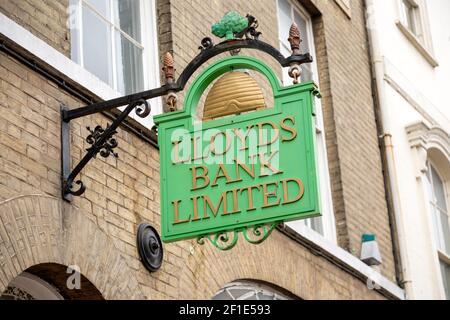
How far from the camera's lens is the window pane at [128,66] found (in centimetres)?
938

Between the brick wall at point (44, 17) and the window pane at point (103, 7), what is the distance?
681 millimetres

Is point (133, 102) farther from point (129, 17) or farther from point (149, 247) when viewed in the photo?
point (129, 17)

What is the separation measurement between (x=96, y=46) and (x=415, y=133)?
22.5ft

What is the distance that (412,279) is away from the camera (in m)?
13.7

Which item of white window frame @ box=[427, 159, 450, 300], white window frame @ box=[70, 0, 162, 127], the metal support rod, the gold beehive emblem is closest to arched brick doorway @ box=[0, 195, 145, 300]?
the metal support rod

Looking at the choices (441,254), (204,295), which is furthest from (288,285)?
(441,254)

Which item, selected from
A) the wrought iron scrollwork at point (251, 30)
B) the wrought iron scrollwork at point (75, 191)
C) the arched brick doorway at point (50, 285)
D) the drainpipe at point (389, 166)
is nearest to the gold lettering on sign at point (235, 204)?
the wrought iron scrollwork at point (251, 30)

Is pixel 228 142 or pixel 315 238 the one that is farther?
pixel 315 238

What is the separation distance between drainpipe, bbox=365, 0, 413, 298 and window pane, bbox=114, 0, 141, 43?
17.1 feet

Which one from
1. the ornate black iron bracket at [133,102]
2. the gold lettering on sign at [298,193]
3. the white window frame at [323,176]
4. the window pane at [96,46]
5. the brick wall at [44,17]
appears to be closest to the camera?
the gold lettering on sign at [298,193]

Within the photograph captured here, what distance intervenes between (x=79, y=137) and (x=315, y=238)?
13.0ft

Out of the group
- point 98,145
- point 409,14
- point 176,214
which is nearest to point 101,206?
point 98,145

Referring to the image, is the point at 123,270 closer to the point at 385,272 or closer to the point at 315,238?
the point at 315,238

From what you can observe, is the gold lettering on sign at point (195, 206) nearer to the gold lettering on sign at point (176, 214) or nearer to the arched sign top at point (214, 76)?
the gold lettering on sign at point (176, 214)
